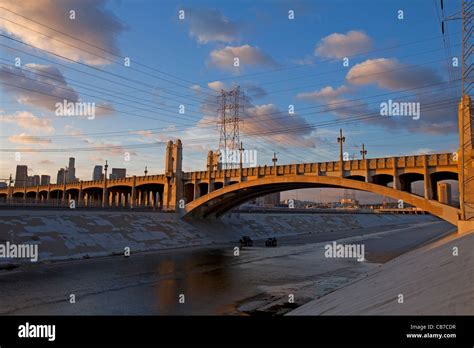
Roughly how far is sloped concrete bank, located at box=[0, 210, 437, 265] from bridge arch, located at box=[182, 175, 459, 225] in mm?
2787

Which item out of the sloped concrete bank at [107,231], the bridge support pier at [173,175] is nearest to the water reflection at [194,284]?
the sloped concrete bank at [107,231]

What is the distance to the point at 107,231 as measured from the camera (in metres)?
43.2

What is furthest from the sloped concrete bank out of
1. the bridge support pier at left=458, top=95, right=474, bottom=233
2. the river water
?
the bridge support pier at left=458, top=95, right=474, bottom=233

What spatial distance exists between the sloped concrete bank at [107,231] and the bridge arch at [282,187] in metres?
2.79

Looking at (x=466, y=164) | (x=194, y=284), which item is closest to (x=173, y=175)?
(x=194, y=284)

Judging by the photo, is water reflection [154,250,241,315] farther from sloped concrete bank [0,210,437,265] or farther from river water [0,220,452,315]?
sloped concrete bank [0,210,437,265]

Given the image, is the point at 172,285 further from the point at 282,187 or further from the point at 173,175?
the point at 173,175

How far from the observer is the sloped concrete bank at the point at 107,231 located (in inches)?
1364

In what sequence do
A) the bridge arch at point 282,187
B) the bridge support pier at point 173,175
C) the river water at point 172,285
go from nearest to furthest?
1. the river water at point 172,285
2. the bridge arch at point 282,187
3. the bridge support pier at point 173,175

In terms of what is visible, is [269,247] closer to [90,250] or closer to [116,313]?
[90,250]

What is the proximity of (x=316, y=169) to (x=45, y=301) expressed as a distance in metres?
37.0

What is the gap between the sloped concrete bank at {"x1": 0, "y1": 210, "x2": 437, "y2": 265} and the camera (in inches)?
1364

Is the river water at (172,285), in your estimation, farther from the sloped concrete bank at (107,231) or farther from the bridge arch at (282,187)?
the bridge arch at (282,187)

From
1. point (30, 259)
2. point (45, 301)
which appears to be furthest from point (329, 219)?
point (45, 301)
